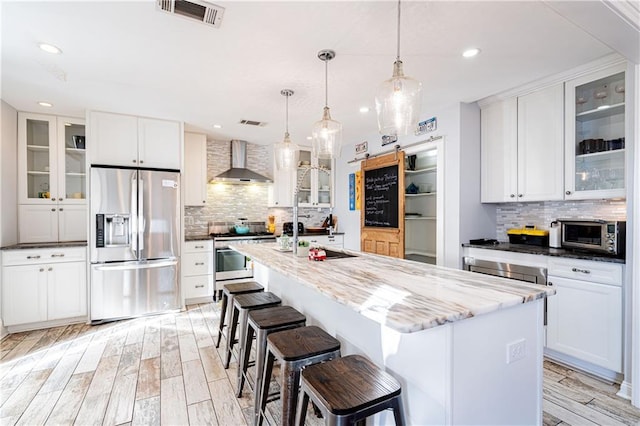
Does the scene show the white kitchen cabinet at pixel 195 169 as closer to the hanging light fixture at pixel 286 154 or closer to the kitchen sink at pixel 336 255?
the hanging light fixture at pixel 286 154

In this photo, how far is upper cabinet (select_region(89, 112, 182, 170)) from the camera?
356cm

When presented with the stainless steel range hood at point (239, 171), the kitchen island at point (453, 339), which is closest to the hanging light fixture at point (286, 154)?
the kitchen island at point (453, 339)

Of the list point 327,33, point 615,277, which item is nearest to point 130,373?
point 327,33

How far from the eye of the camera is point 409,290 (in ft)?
4.58

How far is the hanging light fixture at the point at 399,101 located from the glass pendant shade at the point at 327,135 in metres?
0.64

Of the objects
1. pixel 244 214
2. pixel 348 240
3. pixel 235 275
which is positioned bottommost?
pixel 235 275

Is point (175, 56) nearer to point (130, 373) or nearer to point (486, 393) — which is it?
point (130, 373)

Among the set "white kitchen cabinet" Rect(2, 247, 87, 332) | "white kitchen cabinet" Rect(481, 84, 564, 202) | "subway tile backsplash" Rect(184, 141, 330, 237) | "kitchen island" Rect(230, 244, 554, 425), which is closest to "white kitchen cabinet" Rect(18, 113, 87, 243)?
"white kitchen cabinet" Rect(2, 247, 87, 332)

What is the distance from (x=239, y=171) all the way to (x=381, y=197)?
2.29 metres

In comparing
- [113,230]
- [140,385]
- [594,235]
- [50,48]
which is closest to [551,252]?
[594,235]

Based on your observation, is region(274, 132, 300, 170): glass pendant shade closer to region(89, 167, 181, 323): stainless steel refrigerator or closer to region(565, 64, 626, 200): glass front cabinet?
region(89, 167, 181, 323): stainless steel refrigerator

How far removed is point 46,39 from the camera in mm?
2102

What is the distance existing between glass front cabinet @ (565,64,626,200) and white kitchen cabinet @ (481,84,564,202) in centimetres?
7

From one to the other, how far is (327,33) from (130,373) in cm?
296
